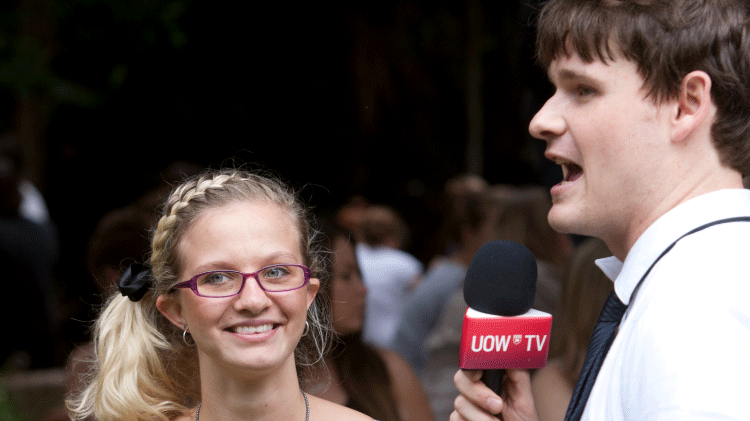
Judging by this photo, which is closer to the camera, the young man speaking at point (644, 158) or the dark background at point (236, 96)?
the young man speaking at point (644, 158)

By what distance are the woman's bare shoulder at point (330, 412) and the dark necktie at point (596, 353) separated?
2.17ft

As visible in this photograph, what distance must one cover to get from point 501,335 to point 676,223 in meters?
0.43

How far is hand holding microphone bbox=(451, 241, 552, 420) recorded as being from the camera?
1526mm

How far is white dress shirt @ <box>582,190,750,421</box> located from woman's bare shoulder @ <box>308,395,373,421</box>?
2.49ft

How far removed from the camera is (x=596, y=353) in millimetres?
1499

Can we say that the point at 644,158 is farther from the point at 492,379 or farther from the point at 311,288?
the point at 311,288

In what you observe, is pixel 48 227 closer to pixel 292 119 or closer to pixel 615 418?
pixel 292 119

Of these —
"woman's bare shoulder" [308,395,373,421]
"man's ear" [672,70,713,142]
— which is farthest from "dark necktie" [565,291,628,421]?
"woman's bare shoulder" [308,395,373,421]

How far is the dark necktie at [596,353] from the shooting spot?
1.45 meters

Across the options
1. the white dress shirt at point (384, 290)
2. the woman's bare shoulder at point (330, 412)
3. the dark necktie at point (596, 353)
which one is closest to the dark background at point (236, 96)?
the white dress shirt at point (384, 290)

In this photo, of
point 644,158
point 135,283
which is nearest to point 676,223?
point 644,158

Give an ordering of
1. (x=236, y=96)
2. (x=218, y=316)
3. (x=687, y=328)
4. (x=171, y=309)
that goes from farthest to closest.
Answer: (x=236, y=96), (x=171, y=309), (x=218, y=316), (x=687, y=328)

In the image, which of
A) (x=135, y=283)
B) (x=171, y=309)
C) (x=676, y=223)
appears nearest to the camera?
(x=676, y=223)

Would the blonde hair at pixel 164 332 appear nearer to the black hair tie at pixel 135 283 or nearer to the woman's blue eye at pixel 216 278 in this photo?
the black hair tie at pixel 135 283
